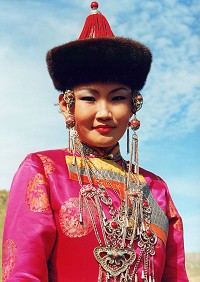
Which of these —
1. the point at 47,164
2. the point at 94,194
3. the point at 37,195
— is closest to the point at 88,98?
the point at 47,164

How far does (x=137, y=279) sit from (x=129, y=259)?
14 cm

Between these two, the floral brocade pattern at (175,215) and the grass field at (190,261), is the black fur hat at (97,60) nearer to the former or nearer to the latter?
the floral brocade pattern at (175,215)

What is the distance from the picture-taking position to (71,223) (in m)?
3.53

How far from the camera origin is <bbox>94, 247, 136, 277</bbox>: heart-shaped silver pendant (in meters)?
3.48

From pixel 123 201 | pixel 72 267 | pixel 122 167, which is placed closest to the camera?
pixel 72 267

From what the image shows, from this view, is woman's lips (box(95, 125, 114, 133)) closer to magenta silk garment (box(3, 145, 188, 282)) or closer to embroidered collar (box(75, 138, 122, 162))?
embroidered collar (box(75, 138, 122, 162))

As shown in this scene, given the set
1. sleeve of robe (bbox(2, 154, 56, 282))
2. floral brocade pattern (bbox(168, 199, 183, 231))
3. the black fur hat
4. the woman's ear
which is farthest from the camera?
floral brocade pattern (bbox(168, 199, 183, 231))

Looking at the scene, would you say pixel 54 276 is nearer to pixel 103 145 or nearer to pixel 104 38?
pixel 103 145

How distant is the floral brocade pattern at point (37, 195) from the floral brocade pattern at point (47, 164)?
3.3 inches

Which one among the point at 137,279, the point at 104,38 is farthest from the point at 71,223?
the point at 104,38

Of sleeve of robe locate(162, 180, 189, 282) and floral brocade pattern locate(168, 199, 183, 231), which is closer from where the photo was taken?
sleeve of robe locate(162, 180, 189, 282)

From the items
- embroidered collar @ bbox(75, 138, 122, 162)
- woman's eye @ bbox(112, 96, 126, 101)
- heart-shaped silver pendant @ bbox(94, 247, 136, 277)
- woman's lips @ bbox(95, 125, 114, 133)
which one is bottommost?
heart-shaped silver pendant @ bbox(94, 247, 136, 277)

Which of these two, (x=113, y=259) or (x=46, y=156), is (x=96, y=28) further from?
(x=113, y=259)

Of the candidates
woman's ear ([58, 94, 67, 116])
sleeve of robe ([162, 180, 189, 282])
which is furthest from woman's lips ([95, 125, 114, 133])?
sleeve of robe ([162, 180, 189, 282])
